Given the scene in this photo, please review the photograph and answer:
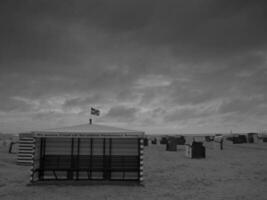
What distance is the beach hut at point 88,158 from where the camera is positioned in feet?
38.7

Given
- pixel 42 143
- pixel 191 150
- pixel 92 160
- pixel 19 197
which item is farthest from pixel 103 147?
pixel 191 150

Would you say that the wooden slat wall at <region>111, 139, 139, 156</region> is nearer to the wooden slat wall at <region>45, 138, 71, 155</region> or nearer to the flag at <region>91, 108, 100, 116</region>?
the flag at <region>91, 108, 100, 116</region>

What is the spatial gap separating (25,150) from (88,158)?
319 inches

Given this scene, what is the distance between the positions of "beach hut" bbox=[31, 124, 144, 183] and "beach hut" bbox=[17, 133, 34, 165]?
257 inches

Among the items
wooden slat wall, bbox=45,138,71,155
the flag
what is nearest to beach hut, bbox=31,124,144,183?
wooden slat wall, bbox=45,138,71,155

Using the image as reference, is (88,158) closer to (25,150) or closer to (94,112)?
(94,112)

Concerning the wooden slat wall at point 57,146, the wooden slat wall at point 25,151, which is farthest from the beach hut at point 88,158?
the wooden slat wall at point 25,151

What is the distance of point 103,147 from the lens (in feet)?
42.8

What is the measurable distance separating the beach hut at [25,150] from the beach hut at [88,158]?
652 cm

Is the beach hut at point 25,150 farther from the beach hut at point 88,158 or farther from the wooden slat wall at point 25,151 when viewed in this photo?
the beach hut at point 88,158

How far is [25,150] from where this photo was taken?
1891 cm

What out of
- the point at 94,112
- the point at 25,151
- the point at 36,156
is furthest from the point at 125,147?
the point at 25,151

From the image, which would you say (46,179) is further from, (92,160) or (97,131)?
(97,131)

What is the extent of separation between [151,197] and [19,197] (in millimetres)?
4373
